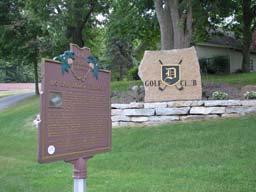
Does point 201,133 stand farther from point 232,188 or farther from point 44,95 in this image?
point 44,95

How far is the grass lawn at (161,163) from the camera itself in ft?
20.2

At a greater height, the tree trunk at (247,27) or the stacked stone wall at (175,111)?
the tree trunk at (247,27)

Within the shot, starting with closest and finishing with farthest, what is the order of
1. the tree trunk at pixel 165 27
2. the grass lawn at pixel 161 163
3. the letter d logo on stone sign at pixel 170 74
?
the grass lawn at pixel 161 163
the letter d logo on stone sign at pixel 170 74
the tree trunk at pixel 165 27

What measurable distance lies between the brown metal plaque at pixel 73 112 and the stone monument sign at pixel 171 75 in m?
7.51

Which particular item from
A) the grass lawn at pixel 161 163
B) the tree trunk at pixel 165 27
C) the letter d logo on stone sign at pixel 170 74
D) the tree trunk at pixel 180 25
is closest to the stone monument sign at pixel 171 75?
the letter d logo on stone sign at pixel 170 74

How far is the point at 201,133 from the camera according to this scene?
9.50 m

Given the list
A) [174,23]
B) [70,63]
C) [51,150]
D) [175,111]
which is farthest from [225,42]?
[51,150]

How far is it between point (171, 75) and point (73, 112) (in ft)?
27.8

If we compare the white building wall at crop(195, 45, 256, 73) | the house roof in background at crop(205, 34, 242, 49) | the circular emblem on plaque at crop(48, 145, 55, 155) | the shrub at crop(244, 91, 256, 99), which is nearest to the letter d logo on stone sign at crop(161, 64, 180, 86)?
the shrub at crop(244, 91, 256, 99)

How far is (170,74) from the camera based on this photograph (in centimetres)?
1216

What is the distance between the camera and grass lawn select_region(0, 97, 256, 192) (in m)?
6.16

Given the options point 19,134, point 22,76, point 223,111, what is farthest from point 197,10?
point 22,76

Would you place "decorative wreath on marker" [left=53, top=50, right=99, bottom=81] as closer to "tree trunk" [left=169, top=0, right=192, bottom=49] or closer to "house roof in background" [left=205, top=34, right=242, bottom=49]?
"tree trunk" [left=169, top=0, right=192, bottom=49]

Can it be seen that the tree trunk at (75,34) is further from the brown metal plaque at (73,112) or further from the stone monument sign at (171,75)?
Result: the brown metal plaque at (73,112)
